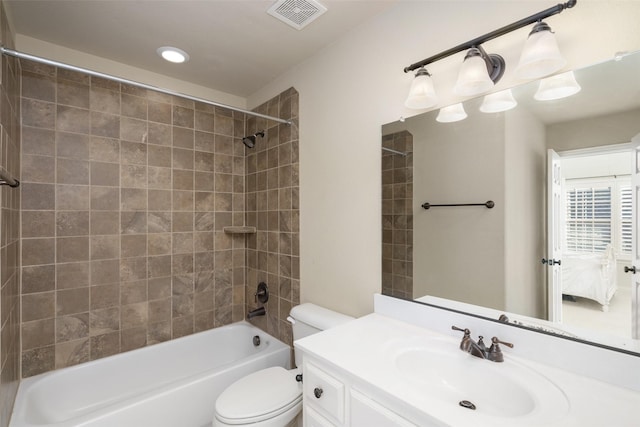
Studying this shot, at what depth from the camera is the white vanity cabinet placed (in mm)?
827

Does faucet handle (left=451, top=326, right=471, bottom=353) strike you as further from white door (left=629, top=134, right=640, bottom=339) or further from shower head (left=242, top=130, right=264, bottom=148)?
shower head (left=242, top=130, right=264, bottom=148)

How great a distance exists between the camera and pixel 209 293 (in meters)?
2.40

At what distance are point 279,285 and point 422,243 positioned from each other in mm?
1242

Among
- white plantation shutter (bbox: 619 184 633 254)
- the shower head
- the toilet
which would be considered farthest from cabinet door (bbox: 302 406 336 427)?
the shower head

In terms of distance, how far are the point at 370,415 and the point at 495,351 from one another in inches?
19.4

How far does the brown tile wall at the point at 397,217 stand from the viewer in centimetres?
140

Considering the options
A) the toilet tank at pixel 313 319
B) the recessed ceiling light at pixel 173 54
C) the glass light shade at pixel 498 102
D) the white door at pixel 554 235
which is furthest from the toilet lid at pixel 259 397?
the recessed ceiling light at pixel 173 54

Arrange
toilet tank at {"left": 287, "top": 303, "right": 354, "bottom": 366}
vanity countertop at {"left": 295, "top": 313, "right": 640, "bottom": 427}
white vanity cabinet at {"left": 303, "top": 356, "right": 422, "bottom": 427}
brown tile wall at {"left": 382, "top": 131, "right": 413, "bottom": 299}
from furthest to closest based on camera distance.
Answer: toilet tank at {"left": 287, "top": 303, "right": 354, "bottom": 366} < brown tile wall at {"left": 382, "top": 131, "right": 413, "bottom": 299} < white vanity cabinet at {"left": 303, "top": 356, "right": 422, "bottom": 427} < vanity countertop at {"left": 295, "top": 313, "right": 640, "bottom": 427}

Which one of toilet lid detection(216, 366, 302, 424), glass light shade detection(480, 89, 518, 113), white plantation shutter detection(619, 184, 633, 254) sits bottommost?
toilet lid detection(216, 366, 302, 424)

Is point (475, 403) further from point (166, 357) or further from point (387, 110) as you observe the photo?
point (166, 357)

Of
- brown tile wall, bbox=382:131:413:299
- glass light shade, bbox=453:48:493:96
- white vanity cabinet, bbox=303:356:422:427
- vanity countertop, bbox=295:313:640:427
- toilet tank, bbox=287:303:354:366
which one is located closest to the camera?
vanity countertop, bbox=295:313:640:427

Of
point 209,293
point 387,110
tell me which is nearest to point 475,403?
point 387,110

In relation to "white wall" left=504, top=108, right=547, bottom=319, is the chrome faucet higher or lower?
lower

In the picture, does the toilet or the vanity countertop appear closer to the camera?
the vanity countertop
